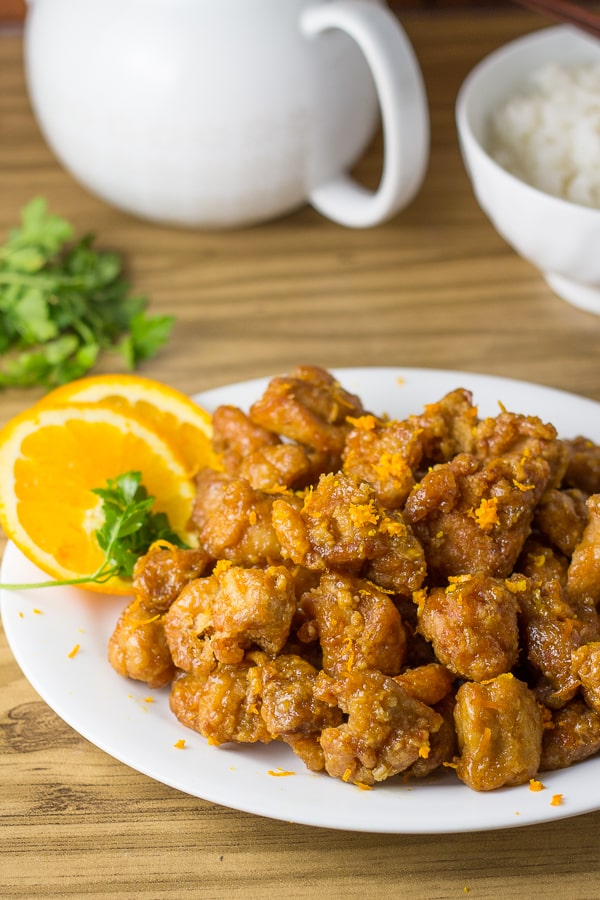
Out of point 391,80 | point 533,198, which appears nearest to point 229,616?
point 533,198

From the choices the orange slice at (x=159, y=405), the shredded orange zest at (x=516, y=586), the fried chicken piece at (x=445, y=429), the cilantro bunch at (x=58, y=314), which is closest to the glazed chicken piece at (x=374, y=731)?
the shredded orange zest at (x=516, y=586)

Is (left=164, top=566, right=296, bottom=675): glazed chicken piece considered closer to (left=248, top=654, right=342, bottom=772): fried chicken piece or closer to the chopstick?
(left=248, top=654, right=342, bottom=772): fried chicken piece

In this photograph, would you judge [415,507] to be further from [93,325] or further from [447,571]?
[93,325]

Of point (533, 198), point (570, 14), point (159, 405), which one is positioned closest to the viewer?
point (159, 405)

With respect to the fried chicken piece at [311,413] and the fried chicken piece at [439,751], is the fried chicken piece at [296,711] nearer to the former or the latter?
the fried chicken piece at [439,751]

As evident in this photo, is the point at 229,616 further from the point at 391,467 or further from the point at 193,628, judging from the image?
the point at 391,467

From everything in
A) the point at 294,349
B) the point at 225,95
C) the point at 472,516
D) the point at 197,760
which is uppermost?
the point at 225,95

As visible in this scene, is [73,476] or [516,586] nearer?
[516,586]
